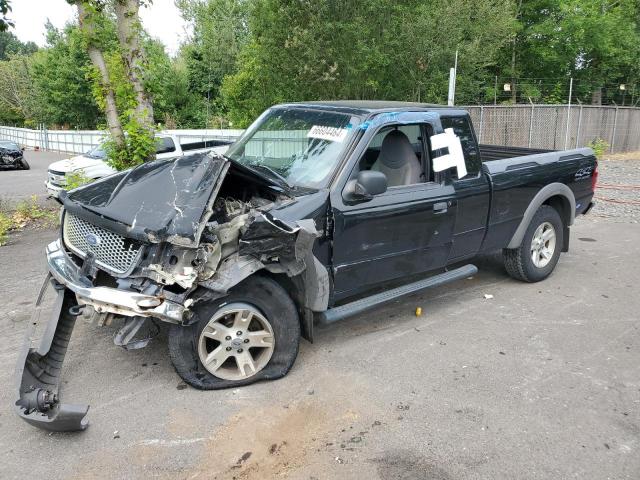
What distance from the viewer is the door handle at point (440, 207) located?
4523 millimetres

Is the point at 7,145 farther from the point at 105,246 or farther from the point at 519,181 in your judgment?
the point at 519,181

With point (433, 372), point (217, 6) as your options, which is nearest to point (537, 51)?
point (217, 6)

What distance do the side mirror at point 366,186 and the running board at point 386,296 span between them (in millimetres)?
867

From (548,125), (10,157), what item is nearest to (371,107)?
(548,125)

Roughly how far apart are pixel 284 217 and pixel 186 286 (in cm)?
84

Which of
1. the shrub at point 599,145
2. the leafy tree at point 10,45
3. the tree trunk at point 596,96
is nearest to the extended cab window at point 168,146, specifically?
the shrub at point 599,145

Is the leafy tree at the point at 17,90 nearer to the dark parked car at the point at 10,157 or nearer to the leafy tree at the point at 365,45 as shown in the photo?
the dark parked car at the point at 10,157

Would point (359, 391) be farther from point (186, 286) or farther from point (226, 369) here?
point (186, 286)

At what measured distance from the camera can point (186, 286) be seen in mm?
3174

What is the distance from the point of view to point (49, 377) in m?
3.36

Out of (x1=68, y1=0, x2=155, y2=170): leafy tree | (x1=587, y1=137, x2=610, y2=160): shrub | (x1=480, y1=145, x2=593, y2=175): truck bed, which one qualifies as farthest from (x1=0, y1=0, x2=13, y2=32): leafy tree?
(x1=587, y1=137, x2=610, y2=160): shrub

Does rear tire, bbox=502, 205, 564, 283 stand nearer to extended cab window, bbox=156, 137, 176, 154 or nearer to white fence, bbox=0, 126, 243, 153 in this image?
extended cab window, bbox=156, 137, 176, 154

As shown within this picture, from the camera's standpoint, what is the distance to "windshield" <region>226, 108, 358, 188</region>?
4.09 meters

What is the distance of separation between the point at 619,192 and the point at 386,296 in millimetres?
9997
